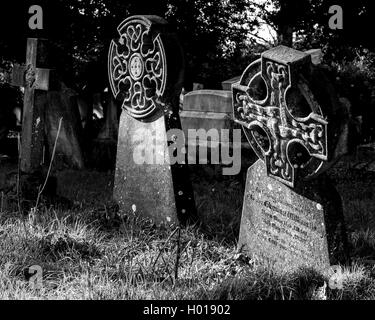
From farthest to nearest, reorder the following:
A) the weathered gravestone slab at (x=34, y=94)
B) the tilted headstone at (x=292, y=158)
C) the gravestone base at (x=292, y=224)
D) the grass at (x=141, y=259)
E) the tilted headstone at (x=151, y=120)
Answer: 1. the weathered gravestone slab at (x=34, y=94)
2. the tilted headstone at (x=151, y=120)
3. the gravestone base at (x=292, y=224)
4. the tilted headstone at (x=292, y=158)
5. the grass at (x=141, y=259)

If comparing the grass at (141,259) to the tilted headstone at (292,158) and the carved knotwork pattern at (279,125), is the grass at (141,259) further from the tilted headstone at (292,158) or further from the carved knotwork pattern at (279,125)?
the carved knotwork pattern at (279,125)

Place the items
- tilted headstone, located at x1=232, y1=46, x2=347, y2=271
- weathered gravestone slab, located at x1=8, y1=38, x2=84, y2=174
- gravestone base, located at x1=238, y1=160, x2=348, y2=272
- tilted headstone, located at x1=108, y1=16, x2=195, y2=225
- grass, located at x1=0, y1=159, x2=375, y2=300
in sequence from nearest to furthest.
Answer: grass, located at x1=0, y1=159, x2=375, y2=300, tilted headstone, located at x1=232, y1=46, x2=347, y2=271, gravestone base, located at x1=238, y1=160, x2=348, y2=272, tilted headstone, located at x1=108, y1=16, x2=195, y2=225, weathered gravestone slab, located at x1=8, y1=38, x2=84, y2=174

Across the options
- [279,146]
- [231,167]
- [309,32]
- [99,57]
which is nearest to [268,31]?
[309,32]

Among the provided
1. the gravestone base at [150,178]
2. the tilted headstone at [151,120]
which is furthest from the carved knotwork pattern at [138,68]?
the gravestone base at [150,178]

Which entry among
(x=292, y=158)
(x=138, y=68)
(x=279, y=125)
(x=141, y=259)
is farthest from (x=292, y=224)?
(x=138, y=68)

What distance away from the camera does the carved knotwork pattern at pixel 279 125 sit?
16.7 feet

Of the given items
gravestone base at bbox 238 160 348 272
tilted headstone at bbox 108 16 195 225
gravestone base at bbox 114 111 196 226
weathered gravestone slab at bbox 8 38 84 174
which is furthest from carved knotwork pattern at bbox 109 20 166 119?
gravestone base at bbox 238 160 348 272

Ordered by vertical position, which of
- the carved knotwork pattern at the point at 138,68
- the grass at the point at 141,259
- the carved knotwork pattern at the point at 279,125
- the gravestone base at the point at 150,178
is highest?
the carved knotwork pattern at the point at 138,68

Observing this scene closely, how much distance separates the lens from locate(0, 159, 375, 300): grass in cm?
480

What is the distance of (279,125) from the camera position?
17.9ft

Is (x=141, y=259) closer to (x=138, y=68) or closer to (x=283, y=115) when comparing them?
(x=283, y=115)

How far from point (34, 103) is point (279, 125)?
124 inches

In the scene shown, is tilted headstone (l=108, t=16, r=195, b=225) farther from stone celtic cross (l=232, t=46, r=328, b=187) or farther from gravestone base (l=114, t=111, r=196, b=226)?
stone celtic cross (l=232, t=46, r=328, b=187)

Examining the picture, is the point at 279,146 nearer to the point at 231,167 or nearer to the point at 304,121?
the point at 304,121
